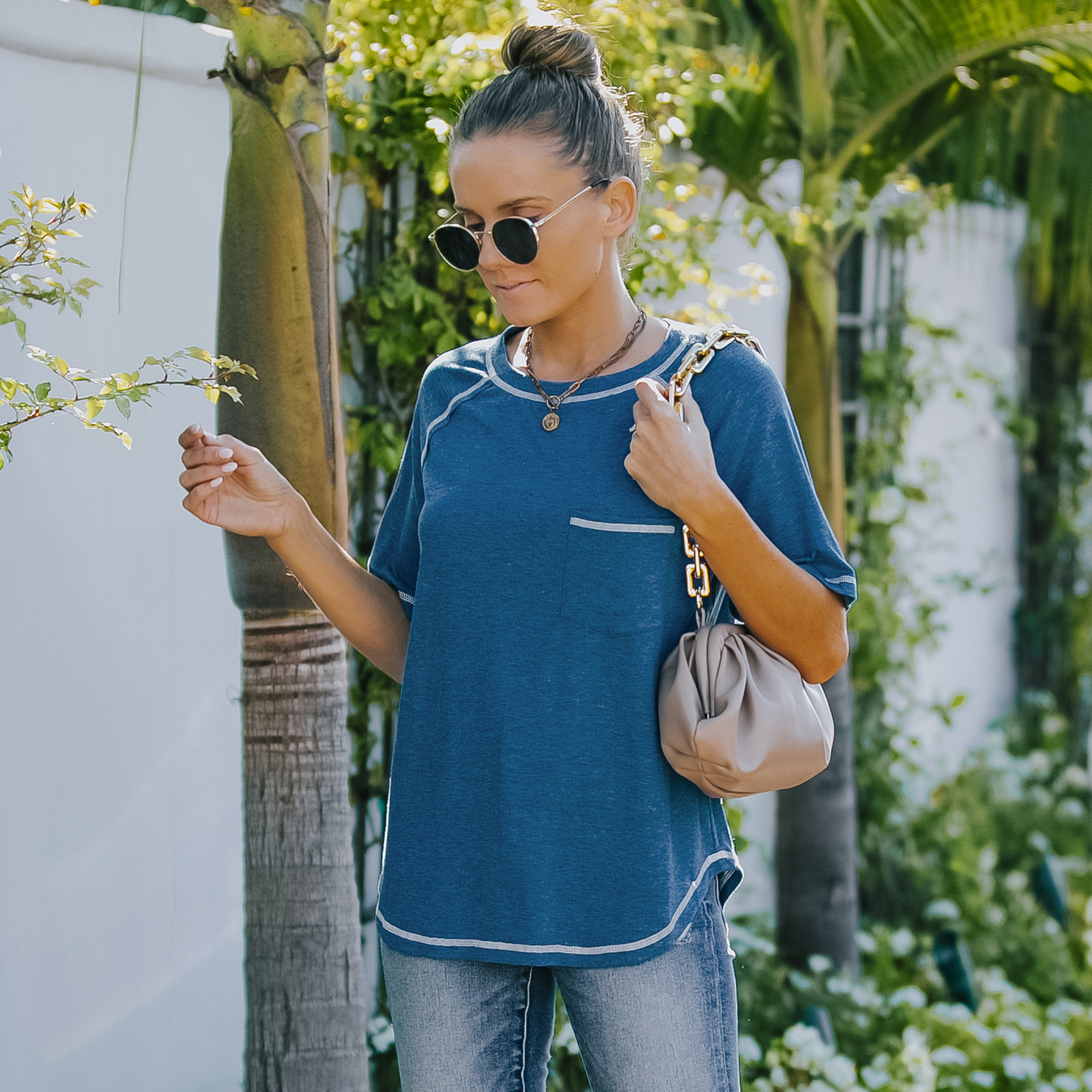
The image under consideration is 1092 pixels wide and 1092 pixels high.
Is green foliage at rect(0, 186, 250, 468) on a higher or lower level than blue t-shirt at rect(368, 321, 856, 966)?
higher

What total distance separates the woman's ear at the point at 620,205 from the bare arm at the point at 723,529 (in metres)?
0.27

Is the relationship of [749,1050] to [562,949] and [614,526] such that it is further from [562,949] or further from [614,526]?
[614,526]

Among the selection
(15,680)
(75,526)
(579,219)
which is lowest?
(15,680)

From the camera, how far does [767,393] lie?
1561 millimetres

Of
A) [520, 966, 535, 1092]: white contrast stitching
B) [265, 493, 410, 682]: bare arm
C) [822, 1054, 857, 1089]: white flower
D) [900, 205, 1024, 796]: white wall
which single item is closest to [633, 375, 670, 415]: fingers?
[265, 493, 410, 682]: bare arm

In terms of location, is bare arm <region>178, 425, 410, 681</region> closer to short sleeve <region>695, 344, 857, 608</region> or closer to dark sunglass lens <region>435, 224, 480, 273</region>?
dark sunglass lens <region>435, 224, 480, 273</region>

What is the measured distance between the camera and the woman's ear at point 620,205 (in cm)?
164

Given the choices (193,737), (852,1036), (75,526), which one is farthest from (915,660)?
(75,526)

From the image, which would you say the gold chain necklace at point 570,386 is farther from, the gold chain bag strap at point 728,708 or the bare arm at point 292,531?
the bare arm at point 292,531

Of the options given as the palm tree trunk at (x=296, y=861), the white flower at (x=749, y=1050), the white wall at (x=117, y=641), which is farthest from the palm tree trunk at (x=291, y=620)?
the white flower at (x=749, y=1050)

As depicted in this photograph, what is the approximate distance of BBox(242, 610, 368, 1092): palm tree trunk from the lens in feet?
7.61

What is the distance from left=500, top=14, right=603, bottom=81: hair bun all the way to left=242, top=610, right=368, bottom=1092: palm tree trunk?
112 centimetres

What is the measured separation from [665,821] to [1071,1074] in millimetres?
2891

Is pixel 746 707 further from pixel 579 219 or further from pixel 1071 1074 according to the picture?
pixel 1071 1074
